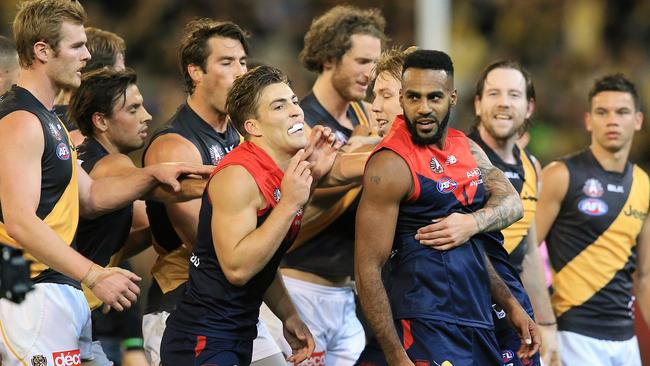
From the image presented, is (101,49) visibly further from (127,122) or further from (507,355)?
(507,355)

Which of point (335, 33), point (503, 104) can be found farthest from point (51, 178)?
point (503, 104)

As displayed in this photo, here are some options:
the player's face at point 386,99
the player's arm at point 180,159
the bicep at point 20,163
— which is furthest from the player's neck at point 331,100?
the bicep at point 20,163

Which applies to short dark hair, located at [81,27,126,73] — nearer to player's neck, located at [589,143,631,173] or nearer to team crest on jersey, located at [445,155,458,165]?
team crest on jersey, located at [445,155,458,165]

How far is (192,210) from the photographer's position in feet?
20.8

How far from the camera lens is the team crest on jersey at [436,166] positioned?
5.64 m

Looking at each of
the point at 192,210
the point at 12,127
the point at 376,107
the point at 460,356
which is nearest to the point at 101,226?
the point at 192,210

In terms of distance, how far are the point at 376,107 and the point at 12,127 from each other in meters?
2.25

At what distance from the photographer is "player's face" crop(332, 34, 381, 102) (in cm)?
791

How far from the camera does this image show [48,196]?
567cm

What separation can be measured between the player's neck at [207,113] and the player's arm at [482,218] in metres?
1.55

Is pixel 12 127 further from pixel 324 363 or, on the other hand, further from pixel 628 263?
pixel 628 263

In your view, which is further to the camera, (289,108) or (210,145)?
(210,145)

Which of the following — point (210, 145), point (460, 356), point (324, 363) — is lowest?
point (324, 363)

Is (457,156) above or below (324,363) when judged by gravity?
above
